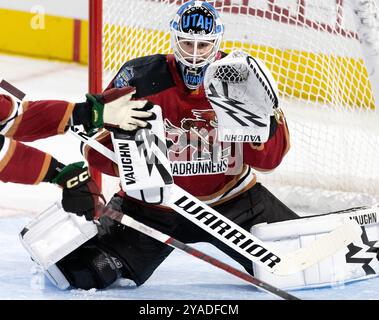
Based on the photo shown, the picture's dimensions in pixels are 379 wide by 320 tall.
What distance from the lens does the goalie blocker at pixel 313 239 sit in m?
3.56

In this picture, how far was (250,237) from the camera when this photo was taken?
3482 millimetres

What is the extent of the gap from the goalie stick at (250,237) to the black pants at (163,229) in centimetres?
15

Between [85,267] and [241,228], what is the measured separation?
1.56 ft

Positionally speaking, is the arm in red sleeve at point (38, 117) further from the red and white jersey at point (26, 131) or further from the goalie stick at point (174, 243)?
the goalie stick at point (174, 243)

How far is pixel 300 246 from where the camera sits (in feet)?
11.8

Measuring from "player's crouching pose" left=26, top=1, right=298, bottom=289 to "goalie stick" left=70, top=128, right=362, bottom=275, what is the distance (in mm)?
140

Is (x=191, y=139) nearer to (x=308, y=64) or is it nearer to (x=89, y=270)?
(x=89, y=270)

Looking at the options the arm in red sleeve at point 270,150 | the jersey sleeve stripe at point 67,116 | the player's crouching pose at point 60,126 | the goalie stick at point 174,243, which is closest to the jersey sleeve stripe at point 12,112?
the player's crouching pose at point 60,126

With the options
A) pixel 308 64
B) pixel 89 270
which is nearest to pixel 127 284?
pixel 89 270

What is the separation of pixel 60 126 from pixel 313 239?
859 mm

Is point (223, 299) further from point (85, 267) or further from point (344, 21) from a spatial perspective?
point (344, 21)

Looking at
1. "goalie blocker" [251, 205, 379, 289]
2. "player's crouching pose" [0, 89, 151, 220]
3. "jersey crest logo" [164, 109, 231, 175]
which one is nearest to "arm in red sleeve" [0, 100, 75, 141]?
"player's crouching pose" [0, 89, 151, 220]

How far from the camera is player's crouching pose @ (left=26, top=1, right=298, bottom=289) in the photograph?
348 cm

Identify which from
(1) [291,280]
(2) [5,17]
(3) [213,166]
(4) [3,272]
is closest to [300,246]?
(1) [291,280]
